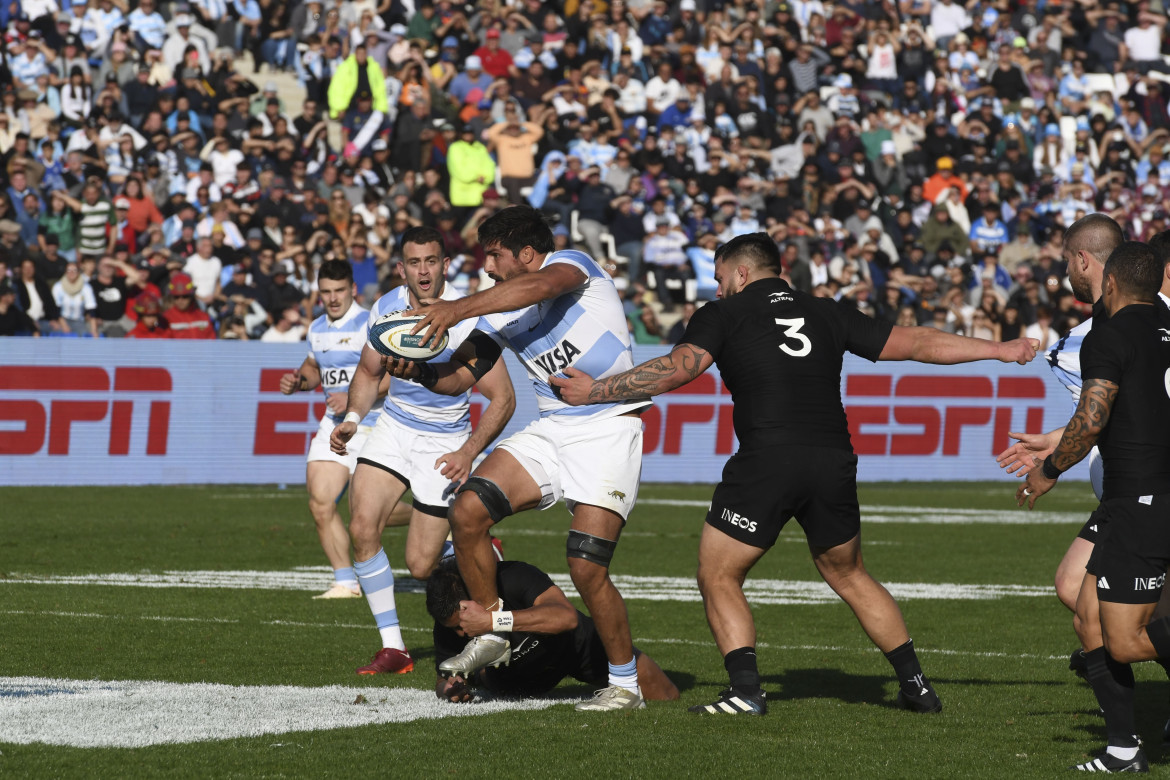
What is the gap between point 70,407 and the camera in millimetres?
20391

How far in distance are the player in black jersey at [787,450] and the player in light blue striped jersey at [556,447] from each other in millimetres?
489

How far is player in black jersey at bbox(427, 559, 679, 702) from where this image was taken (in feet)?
26.4

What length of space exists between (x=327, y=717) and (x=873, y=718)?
7.99ft

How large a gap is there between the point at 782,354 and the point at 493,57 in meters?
21.6

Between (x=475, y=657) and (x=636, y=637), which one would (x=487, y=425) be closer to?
(x=475, y=657)

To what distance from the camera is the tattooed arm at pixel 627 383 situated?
7.39m

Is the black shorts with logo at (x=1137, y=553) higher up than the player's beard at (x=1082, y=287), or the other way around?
the player's beard at (x=1082, y=287)

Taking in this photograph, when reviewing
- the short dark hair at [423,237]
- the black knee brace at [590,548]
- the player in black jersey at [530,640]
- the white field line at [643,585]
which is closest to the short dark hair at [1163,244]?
the black knee brace at [590,548]

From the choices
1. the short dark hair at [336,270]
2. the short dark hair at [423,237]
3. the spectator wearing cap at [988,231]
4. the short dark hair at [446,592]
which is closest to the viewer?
the short dark hair at [446,592]

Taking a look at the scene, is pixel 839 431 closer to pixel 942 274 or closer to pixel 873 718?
pixel 873 718

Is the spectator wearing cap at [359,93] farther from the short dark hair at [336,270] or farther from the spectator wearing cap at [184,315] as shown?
the short dark hair at [336,270]

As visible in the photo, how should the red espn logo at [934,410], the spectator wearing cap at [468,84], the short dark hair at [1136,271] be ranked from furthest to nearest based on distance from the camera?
the spectator wearing cap at [468,84], the red espn logo at [934,410], the short dark hair at [1136,271]

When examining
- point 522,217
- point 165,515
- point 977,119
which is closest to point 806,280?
point 977,119

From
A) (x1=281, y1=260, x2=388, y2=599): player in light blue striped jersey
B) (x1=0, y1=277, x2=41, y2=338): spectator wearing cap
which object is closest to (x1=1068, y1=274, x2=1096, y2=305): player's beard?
(x1=281, y1=260, x2=388, y2=599): player in light blue striped jersey
